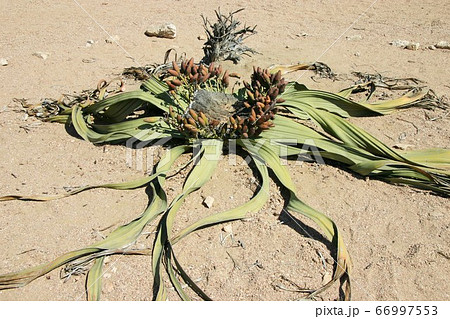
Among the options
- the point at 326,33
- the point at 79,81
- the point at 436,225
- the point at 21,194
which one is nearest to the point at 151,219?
the point at 21,194

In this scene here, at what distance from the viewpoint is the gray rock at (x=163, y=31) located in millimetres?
3654

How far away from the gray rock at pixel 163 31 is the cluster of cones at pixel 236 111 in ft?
4.54

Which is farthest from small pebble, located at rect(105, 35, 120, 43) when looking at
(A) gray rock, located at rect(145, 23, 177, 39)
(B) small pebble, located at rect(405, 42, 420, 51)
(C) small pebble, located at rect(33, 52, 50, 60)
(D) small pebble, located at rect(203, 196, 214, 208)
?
(B) small pebble, located at rect(405, 42, 420, 51)

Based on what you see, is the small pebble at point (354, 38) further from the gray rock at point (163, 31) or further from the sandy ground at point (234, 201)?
the gray rock at point (163, 31)

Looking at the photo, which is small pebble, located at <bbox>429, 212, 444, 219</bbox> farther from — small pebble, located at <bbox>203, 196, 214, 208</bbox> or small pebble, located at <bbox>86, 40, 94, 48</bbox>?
small pebble, located at <bbox>86, 40, 94, 48</bbox>

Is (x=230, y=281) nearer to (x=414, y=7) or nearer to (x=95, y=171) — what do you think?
(x=95, y=171)

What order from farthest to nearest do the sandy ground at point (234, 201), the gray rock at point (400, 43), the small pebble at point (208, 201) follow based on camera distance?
the gray rock at point (400, 43) → the small pebble at point (208, 201) → the sandy ground at point (234, 201)

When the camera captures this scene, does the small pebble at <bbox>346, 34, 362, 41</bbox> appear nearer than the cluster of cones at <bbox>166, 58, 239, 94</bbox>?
No

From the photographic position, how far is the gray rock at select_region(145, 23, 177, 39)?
3654mm

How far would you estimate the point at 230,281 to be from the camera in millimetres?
1700

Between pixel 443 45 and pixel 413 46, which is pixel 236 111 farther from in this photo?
pixel 443 45

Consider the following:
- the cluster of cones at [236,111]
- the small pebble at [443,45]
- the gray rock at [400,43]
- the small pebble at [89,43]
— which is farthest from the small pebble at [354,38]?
the small pebble at [89,43]

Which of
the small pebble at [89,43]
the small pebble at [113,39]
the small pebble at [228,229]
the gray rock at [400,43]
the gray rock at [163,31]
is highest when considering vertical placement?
the gray rock at [400,43]

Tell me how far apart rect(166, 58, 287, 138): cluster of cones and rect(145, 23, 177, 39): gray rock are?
138cm
